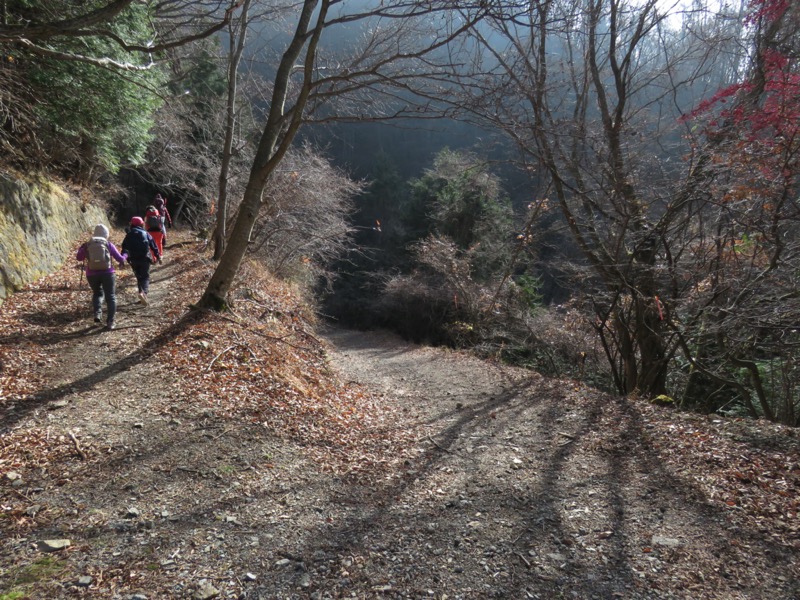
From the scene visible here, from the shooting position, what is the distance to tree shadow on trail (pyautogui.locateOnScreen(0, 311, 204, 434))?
414 cm

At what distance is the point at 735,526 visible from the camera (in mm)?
3506

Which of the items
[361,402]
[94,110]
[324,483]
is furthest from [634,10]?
[94,110]

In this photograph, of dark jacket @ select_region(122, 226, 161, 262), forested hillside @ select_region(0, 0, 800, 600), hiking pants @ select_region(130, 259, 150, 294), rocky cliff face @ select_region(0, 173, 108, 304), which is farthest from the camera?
hiking pants @ select_region(130, 259, 150, 294)

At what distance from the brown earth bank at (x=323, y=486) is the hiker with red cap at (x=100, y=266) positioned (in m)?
0.40

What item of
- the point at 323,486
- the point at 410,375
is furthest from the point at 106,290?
the point at 410,375

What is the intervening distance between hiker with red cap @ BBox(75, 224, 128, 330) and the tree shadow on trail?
1.17ft

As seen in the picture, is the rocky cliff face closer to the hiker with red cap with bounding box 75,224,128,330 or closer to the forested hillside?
the forested hillside

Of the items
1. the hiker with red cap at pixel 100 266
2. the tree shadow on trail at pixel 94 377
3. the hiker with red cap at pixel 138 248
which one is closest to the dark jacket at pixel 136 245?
the hiker with red cap at pixel 138 248

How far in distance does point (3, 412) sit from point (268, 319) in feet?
17.6

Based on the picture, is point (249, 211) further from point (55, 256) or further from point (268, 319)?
point (55, 256)

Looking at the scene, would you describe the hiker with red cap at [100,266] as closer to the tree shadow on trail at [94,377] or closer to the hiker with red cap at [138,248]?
the tree shadow on trail at [94,377]

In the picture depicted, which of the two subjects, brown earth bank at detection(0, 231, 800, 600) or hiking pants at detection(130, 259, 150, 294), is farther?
hiking pants at detection(130, 259, 150, 294)

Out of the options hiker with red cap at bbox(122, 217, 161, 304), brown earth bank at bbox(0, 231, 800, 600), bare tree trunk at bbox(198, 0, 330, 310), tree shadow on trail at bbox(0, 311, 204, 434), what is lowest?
brown earth bank at bbox(0, 231, 800, 600)

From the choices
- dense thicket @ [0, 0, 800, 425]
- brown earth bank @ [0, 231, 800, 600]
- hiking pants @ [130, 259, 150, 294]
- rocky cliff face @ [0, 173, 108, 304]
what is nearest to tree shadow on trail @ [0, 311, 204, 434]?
brown earth bank @ [0, 231, 800, 600]
